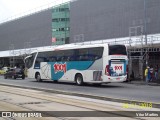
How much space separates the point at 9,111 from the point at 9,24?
83.6m

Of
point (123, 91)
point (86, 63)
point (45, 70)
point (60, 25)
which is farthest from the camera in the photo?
point (60, 25)

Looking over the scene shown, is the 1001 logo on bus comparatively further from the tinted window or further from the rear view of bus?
the tinted window

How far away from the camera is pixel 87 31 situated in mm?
61094

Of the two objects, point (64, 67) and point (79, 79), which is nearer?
point (79, 79)

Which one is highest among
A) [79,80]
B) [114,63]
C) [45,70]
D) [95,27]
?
[95,27]

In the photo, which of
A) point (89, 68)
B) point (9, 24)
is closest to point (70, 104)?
point (89, 68)

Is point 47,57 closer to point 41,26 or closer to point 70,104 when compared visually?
point 70,104

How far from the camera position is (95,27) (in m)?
58.7

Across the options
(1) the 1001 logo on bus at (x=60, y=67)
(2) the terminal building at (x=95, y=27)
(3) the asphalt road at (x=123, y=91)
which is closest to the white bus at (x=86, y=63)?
(1) the 1001 logo on bus at (x=60, y=67)

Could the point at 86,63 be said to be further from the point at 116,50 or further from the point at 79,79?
the point at 116,50

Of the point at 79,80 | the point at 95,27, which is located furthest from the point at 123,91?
the point at 95,27

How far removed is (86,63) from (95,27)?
31.9 metres

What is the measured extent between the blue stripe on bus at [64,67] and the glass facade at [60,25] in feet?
142

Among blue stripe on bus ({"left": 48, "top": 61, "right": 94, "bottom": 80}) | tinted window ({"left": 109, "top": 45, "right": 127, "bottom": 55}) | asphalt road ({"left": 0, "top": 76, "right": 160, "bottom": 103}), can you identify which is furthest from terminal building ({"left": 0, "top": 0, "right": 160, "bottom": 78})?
asphalt road ({"left": 0, "top": 76, "right": 160, "bottom": 103})
